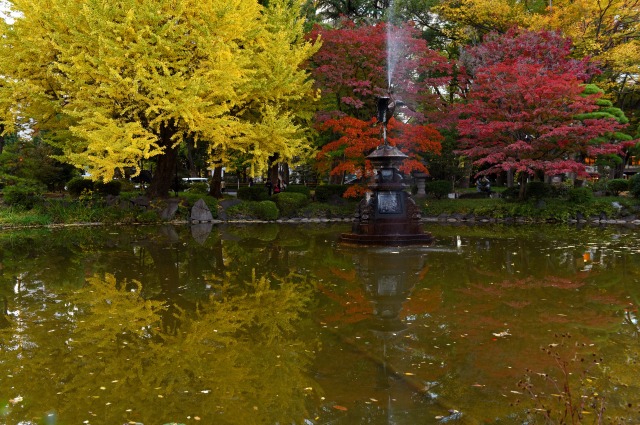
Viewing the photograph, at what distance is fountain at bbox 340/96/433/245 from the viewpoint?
1427cm

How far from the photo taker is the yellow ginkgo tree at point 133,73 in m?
17.3

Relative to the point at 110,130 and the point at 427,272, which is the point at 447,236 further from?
the point at 110,130

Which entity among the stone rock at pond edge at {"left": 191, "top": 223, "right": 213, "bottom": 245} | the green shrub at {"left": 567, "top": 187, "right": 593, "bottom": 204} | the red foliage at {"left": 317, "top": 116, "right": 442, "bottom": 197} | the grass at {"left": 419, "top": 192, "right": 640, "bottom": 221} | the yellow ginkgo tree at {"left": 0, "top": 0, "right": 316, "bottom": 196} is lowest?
the stone rock at pond edge at {"left": 191, "top": 223, "right": 213, "bottom": 245}

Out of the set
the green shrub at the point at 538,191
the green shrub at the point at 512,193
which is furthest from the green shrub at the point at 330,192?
the green shrub at the point at 538,191

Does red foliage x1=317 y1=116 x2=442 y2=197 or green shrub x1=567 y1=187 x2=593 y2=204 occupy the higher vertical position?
red foliage x1=317 y1=116 x2=442 y2=197

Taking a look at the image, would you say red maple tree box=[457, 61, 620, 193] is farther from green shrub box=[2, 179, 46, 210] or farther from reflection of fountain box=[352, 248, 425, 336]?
green shrub box=[2, 179, 46, 210]

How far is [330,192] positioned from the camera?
26156 mm

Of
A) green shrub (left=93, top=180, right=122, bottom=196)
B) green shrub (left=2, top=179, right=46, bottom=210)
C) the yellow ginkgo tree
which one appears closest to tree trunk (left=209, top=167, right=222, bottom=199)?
green shrub (left=93, top=180, right=122, bottom=196)

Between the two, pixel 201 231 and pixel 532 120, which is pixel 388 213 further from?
pixel 532 120

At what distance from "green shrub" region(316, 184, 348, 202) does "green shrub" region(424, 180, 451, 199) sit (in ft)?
14.5

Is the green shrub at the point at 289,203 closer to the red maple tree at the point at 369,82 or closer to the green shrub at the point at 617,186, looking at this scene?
the red maple tree at the point at 369,82

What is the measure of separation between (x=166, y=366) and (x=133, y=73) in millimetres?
15225

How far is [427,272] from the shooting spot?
10039 mm

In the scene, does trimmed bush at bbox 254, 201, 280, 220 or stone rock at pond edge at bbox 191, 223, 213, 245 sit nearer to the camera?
stone rock at pond edge at bbox 191, 223, 213, 245
